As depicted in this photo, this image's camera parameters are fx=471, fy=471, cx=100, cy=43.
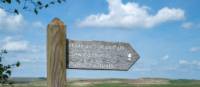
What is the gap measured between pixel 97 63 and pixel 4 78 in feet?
8.66

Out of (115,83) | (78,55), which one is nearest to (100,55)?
(78,55)

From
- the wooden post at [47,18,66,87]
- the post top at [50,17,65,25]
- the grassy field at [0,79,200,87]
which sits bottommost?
the grassy field at [0,79,200,87]

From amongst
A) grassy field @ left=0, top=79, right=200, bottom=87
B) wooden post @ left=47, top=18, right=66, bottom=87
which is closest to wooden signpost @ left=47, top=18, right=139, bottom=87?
wooden post @ left=47, top=18, right=66, bottom=87

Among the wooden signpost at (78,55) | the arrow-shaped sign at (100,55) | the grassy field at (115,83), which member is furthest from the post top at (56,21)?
the grassy field at (115,83)

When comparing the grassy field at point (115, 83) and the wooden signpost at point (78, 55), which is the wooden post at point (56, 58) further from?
the grassy field at point (115, 83)

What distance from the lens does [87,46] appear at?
6.14 m

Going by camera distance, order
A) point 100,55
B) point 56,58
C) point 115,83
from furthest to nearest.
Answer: point 115,83
point 100,55
point 56,58

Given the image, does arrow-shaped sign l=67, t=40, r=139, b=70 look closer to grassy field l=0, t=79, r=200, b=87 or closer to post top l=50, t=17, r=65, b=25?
post top l=50, t=17, r=65, b=25

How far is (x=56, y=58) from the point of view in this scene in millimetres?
6027

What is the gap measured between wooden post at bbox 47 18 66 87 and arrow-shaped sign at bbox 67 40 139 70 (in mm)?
105

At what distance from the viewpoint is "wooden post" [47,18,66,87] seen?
602 cm

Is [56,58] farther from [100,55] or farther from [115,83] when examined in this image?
[115,83]

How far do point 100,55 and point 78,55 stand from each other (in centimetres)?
29

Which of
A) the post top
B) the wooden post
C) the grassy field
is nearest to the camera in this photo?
the wooden post
